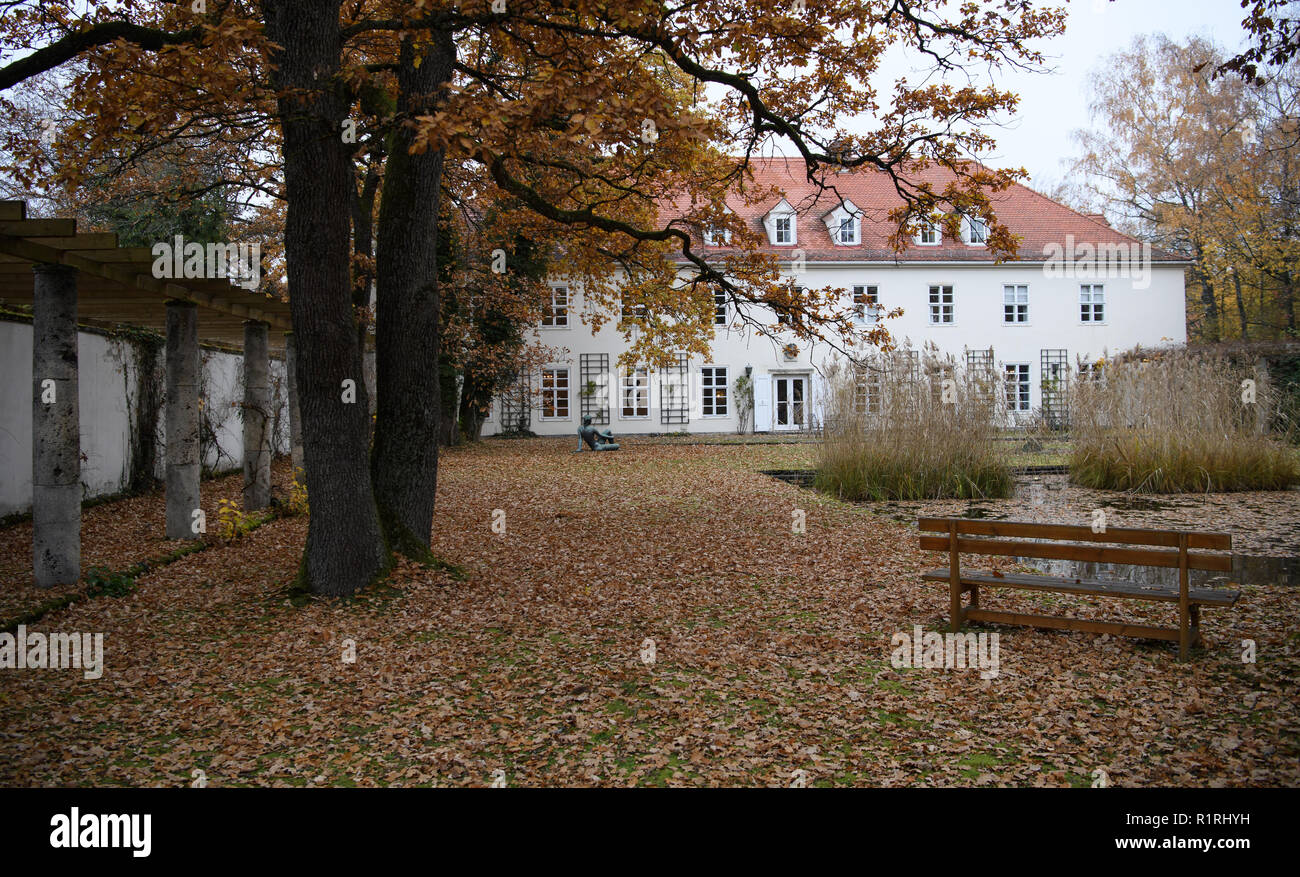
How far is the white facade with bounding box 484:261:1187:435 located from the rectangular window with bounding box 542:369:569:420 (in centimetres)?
3

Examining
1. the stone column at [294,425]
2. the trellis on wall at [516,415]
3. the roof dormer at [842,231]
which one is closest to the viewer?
the stone column at [294,425]

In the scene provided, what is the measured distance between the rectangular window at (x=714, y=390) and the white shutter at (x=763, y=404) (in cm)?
103

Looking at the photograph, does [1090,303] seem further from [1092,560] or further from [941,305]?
[1092,560]

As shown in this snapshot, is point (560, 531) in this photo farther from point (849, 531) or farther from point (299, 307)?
point (299, 307)

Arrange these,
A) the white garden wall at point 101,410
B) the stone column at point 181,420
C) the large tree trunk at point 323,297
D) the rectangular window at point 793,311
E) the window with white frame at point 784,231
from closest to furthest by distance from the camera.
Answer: the large tree trunk at point 323,297 < the rectangular window at point 793,311 < the stone column at point 181,420 < the white garden wall at point 101,410 < the window with white frame at point 784,231

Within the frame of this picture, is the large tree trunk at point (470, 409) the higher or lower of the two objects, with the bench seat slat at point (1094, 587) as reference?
higher

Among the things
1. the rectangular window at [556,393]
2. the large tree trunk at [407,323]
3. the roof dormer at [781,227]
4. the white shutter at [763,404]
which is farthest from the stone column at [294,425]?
the roof dormer at [781,227]

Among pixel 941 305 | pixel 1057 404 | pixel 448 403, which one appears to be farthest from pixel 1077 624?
pixel 941 305

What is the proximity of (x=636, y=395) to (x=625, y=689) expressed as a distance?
2539 cm

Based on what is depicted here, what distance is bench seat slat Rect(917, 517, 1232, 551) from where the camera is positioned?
511 centimetres

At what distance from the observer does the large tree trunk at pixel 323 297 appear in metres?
6.70

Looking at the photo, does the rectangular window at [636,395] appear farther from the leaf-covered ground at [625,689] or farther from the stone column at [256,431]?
the leaf-covered ground at [625,689]
